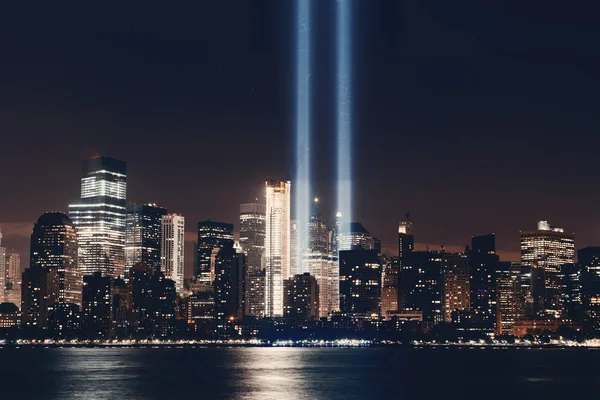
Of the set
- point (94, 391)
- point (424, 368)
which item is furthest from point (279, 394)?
point (424, 368)

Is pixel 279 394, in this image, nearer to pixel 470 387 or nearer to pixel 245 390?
pixel 245 390

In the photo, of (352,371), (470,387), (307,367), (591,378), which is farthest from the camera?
(307,367)

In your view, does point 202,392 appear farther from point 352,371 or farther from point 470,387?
point 352,371

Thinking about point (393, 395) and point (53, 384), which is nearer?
point (393, 395)

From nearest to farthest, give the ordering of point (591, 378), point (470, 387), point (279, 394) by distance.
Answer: point (279, 394)
point (470, 387)
point (591, 378)

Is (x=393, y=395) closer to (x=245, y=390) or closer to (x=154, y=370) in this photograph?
(x=245, y=390)

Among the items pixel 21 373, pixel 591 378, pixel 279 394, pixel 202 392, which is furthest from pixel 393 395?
pixel 21 373

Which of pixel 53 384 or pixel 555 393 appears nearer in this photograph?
pixel 555 393

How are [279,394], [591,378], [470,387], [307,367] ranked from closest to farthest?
[279,394]
[470,387]
[591,378]
[307,367]

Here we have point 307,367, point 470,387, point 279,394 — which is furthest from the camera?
point 307,367
